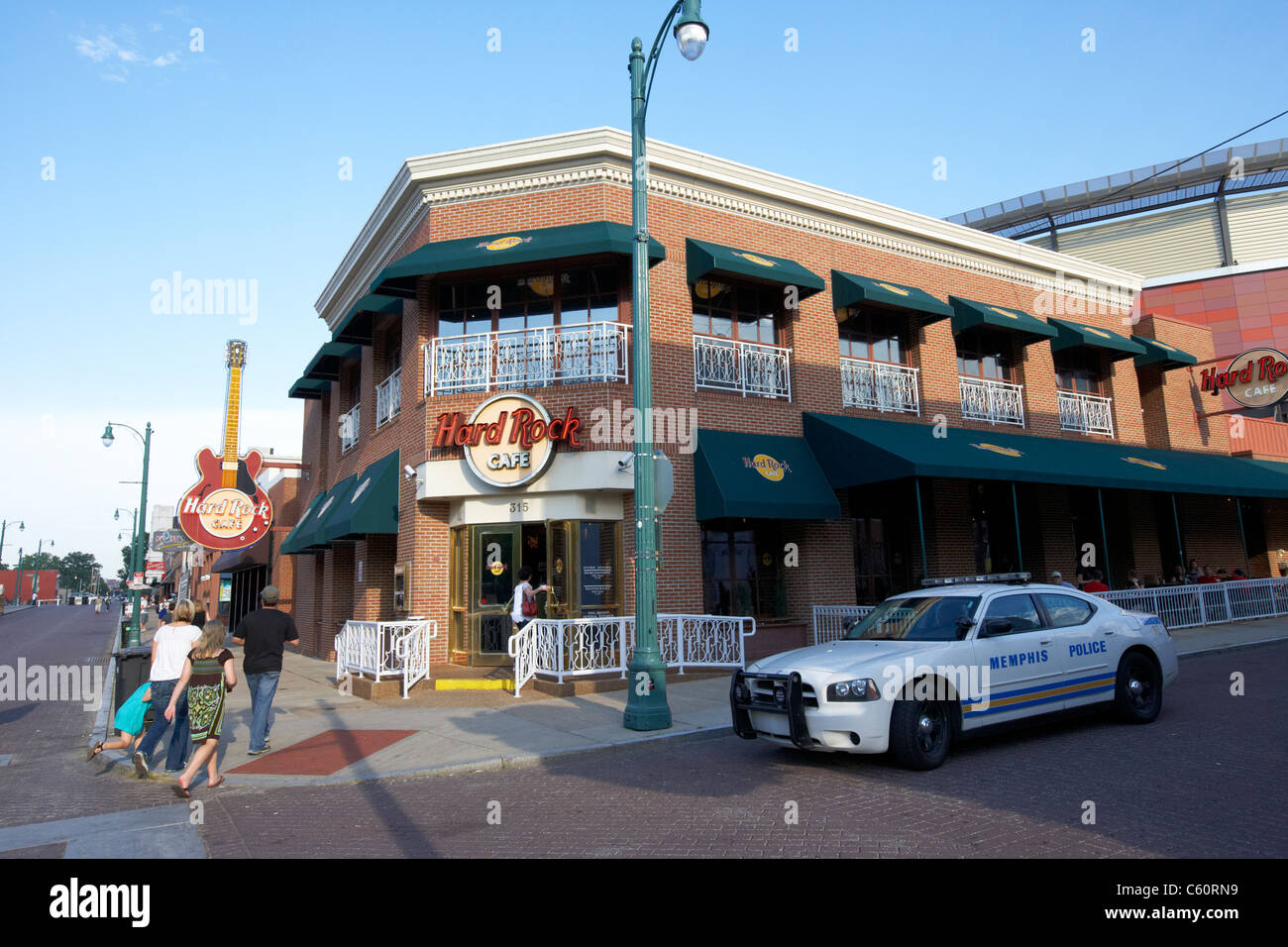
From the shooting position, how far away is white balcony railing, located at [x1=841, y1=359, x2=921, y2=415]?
17203mm

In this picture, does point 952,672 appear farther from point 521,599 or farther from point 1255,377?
point 1255,377

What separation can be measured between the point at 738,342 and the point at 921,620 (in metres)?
8.59

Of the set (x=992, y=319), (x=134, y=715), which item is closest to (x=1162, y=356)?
(x=992, y=319)

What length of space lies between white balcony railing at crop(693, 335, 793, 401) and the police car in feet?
22.9

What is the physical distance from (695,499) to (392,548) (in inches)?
293

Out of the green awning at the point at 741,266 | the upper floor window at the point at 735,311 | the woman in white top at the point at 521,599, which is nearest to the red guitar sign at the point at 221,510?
Answer: the woman in white top at the point at 521,599

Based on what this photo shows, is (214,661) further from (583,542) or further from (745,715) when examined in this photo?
(583,542)

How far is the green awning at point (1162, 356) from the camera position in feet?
70.9

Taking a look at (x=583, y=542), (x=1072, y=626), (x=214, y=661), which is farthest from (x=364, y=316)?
(x=1072, y=626)

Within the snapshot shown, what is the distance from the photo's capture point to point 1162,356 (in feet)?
71.0

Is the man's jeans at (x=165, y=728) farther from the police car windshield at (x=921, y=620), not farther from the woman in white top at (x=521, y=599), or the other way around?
the police car windshield at (x=921, y=620)

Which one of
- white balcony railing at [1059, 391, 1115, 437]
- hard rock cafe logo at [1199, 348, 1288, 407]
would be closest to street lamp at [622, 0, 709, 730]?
white balcony railing at [1059, 391, 1115, 437]

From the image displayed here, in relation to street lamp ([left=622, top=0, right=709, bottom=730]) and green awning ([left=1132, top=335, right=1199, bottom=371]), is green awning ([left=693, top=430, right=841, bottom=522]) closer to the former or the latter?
street lamp ([left=622, top=0, right=709, bottom=730])

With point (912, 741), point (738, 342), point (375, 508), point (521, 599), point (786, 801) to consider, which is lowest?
point (786, 801)
